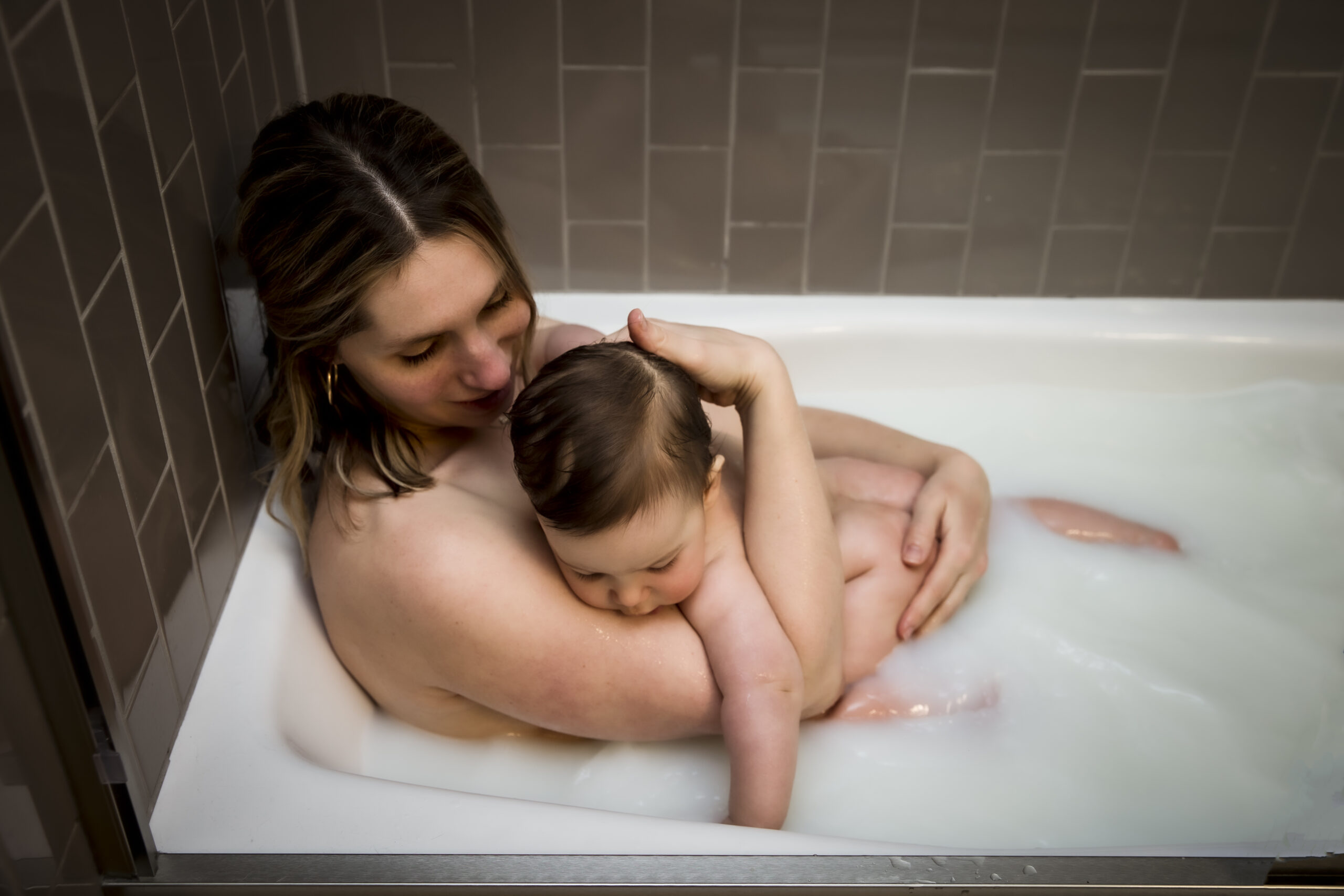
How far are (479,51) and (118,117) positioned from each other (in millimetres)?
756

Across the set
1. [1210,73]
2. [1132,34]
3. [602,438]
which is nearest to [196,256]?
[602,438]

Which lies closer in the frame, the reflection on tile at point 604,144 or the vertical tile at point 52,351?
the vertical tile at point 52,351

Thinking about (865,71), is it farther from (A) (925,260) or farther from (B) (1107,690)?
(B) (1107,690)

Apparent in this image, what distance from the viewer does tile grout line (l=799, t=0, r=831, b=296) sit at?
62.4 inches

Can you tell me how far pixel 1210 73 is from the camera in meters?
1.65

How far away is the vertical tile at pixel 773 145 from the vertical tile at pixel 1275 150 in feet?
2.22

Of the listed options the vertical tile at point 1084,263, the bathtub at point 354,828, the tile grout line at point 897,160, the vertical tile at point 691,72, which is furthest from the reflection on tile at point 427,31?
the vertical tile at point 1084,263

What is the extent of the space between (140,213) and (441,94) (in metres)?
0.75

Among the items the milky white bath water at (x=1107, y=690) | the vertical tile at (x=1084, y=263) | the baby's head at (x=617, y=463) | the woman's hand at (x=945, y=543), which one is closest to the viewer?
the baby's head at (x=617, y=463)

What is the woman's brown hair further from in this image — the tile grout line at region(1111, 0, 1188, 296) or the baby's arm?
the tile grout line at region(1111, 0, 1188, 296)

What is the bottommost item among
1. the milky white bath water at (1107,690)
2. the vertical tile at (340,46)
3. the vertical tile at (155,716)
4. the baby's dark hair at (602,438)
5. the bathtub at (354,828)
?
the milky white bath water at (1107,690)

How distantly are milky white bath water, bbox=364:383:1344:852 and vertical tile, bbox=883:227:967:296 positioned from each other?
0.83 feet

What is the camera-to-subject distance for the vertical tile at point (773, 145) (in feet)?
5.33

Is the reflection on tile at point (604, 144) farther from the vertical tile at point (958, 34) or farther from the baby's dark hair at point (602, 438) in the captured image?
the baby's dark hair at point (602, 438)
